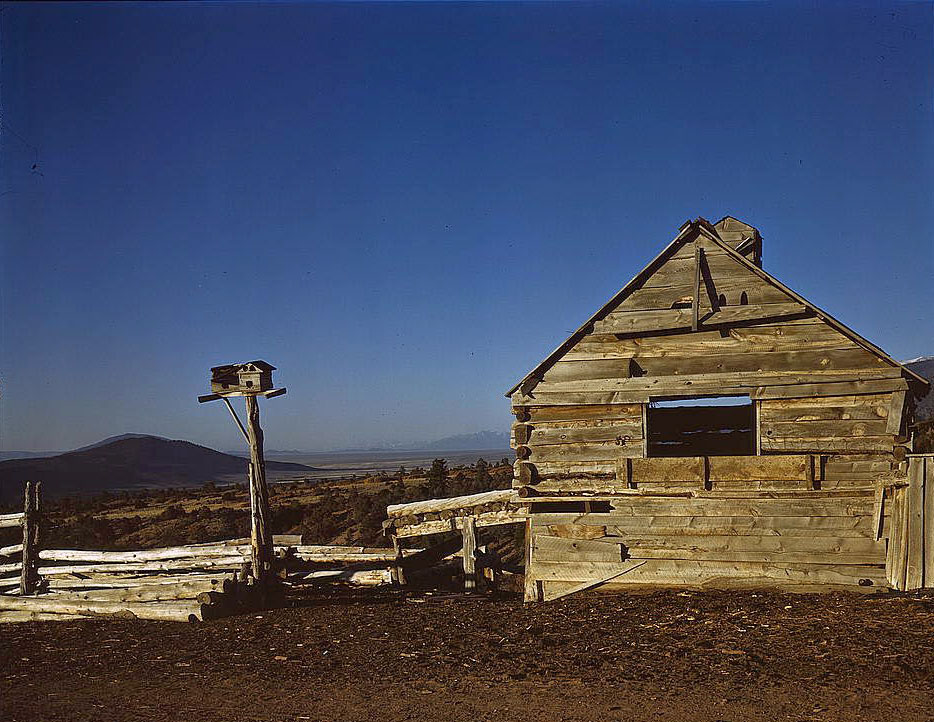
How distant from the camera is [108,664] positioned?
9922mm

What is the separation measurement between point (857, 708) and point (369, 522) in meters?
22.3

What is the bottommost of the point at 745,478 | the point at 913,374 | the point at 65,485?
the point at 65,485

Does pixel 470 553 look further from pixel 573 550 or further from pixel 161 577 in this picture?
pixel 161 577

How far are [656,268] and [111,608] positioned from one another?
34.8 ft

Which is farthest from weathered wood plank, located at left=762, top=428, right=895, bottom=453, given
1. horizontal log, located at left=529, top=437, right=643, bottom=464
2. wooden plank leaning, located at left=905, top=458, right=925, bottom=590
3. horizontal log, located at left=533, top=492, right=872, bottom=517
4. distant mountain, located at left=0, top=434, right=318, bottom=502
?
distant mountain, located at left=0, top=434, right=318, bottom=502

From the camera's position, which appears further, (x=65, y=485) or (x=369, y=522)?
(x=65, y=485)

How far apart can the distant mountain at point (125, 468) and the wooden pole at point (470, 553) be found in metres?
58.3

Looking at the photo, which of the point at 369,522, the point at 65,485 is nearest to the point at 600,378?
the point at 369,522

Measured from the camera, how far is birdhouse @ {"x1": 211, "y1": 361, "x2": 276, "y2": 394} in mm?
13648

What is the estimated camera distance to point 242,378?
1371 cm

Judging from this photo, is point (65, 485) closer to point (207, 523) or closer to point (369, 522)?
point (207, 523)

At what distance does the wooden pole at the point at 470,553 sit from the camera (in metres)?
15.4

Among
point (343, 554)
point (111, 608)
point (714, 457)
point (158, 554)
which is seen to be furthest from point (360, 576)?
point (714, 457)

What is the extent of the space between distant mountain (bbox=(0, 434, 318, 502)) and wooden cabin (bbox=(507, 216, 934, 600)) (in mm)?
61209
